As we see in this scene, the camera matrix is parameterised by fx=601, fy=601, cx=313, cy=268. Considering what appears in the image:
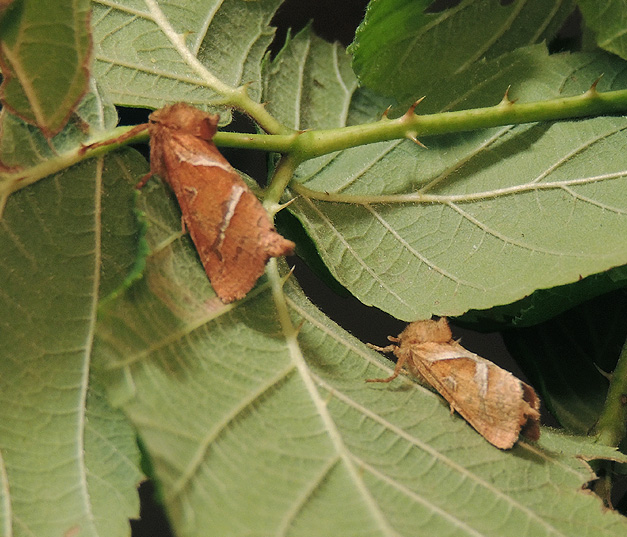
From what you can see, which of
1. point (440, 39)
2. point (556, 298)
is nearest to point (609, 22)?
point (440, 39)

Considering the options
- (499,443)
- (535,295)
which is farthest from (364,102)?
(499,443)

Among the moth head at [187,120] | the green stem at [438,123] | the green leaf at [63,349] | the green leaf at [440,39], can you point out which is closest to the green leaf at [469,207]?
the green stem at [438,123]

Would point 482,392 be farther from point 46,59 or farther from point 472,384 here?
point 46,59

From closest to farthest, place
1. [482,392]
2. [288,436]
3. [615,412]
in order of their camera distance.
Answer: [288,436] → [482,392] → [615,412]

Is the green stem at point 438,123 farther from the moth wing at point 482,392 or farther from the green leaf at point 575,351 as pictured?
the green leaf at point 575,351

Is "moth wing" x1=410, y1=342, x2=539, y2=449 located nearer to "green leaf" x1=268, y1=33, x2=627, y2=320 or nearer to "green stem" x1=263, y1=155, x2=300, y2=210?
"green leaf" x1=268, y1=33, x2=627, y2=320

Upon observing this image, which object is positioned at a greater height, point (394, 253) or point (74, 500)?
point (394, 253)

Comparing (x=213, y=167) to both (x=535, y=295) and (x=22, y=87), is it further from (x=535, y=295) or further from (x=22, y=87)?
(x=535, y=295)
